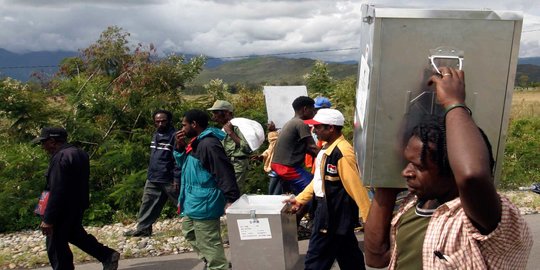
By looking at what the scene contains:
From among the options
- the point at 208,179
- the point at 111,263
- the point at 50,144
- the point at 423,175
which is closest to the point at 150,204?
the point at 111,263

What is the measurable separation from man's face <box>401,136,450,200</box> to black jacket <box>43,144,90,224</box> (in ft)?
13.1

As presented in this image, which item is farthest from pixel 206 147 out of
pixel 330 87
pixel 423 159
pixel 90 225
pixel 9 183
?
pixel 330 87

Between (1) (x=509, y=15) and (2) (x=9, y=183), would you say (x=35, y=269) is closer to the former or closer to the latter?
(2) (x=9, y=183)

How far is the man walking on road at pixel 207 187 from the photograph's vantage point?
5.00m

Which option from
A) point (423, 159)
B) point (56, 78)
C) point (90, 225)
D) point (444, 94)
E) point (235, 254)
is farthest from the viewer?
point (56, 78)

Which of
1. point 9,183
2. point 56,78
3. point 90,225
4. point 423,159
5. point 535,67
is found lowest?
point 535,67

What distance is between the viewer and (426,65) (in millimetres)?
2008

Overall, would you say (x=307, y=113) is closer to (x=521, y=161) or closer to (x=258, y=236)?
(x=258, y=236)

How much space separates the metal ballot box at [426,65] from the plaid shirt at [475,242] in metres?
0.30

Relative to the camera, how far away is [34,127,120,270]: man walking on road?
17.3 ft

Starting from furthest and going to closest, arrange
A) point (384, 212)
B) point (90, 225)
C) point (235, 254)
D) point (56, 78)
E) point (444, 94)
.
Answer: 1. point (56, 78)
2. point (90, 225)
3. point (235, 254)
4. point (384, 212)
5. point (444, 94)

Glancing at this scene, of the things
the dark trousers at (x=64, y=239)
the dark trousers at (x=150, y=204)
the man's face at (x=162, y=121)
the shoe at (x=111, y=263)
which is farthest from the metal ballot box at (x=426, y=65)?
the dark trousers at (x=150, y=204)

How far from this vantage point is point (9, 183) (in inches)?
336

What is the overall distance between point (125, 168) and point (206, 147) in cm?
493
